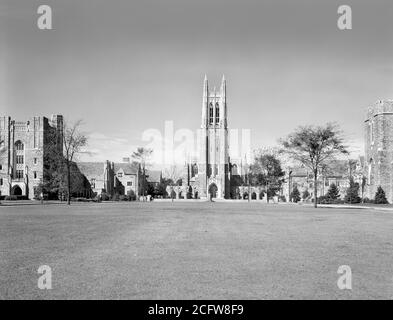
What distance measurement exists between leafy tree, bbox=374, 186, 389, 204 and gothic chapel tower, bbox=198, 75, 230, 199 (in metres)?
70.4

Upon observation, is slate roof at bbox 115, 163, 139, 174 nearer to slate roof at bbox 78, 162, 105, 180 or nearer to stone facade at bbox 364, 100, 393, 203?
slate roof at bbox 78, 162, 105, 180

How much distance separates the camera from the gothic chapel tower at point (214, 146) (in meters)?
127

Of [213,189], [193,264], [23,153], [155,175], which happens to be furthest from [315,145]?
[155,175]

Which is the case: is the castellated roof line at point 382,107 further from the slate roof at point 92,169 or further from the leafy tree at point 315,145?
the slate roof at point 92,169

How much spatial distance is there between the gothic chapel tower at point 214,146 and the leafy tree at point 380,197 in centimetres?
7040

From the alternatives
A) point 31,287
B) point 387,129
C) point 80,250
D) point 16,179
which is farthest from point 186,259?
point 16,179

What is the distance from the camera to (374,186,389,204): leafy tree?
55031mm

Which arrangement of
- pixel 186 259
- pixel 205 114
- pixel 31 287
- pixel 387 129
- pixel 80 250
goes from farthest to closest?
1. pixel 205 114
2. pixel 387 129
3. pixel 80 250
4. pixel 186 259
5. pixel 31 287

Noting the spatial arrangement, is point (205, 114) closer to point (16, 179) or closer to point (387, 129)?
point (16, 179)

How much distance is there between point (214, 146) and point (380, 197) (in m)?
79.6

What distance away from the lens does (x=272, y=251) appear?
46.1 feet

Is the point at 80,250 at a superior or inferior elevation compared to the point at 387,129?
inferior

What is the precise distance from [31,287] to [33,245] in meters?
6.01

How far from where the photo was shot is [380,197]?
55281mm
